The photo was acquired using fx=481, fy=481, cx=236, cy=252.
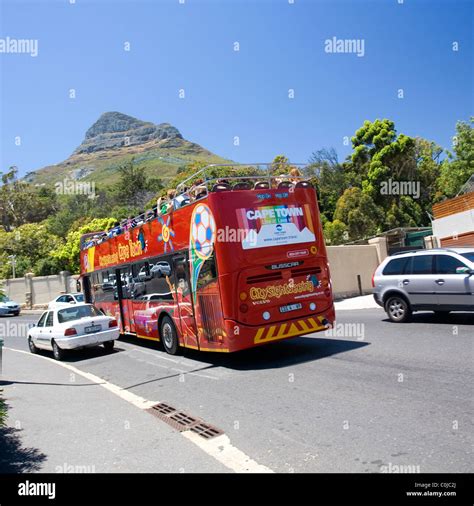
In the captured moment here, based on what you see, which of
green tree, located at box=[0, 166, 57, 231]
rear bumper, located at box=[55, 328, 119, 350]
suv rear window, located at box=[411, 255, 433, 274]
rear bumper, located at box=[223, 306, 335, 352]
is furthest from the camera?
green tree, located at box=[0, 166, 57, 231]

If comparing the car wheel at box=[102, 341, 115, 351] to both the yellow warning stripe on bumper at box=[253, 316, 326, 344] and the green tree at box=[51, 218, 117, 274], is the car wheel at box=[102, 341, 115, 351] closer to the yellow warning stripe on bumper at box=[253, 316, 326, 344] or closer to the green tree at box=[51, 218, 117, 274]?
the yellow warning stripe on bumper at box=[253, 316, 326, 344]

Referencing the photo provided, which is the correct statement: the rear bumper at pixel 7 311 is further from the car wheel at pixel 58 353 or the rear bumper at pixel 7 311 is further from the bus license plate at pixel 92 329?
the bus license plate at pixel 92 329

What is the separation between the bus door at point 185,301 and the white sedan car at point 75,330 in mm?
3464

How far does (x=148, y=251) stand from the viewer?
12.0 m

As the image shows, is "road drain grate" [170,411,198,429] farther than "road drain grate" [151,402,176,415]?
No

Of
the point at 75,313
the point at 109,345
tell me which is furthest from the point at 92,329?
the point at 109,345

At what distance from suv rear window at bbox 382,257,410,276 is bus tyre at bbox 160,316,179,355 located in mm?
5684

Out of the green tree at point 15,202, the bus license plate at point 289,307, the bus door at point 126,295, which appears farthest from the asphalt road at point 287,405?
the green tree at point 15,202

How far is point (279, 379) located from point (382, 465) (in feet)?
12.0

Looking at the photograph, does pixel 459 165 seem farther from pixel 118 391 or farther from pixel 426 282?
pixel 118 391

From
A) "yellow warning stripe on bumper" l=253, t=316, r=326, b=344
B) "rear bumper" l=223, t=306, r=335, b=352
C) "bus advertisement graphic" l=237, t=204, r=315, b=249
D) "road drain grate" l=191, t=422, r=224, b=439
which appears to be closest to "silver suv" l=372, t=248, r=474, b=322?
"rear bumper" l=223, t=306, r=335, b=352

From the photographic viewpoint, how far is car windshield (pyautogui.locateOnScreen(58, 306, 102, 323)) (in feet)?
43.3

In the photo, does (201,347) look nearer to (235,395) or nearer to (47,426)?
(235,395)
